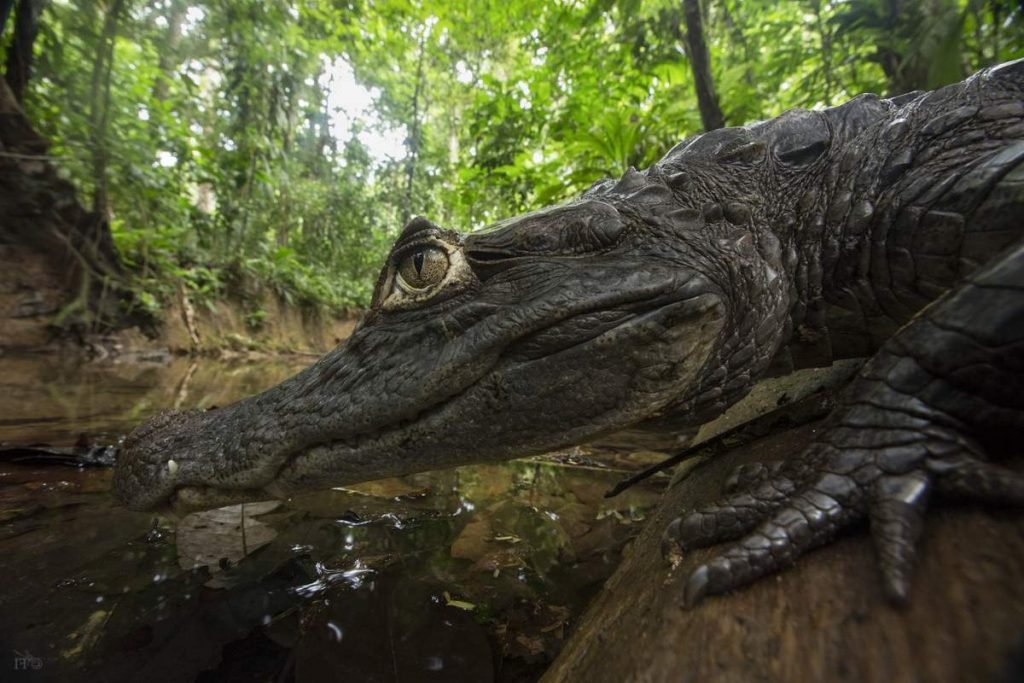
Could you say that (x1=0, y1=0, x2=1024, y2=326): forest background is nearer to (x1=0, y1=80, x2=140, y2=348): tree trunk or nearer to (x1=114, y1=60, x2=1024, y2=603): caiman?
(x1=0, y1=80, x2=140, y2=348): tree trunk

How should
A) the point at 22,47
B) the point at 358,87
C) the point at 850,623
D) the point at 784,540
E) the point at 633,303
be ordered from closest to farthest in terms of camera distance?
the point at 850,623 < the point at 784,540 < the point at 633,303 < the point at 22,47 < the point at 358,87

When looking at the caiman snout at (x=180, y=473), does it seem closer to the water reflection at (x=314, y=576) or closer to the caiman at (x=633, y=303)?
the caiman at (x=633, y=303)

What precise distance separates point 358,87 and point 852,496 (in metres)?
19.3

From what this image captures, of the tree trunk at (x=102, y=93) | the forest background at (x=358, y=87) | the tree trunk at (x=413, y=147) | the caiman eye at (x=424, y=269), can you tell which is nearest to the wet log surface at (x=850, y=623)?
the caiman eye at (x=424, y=269)

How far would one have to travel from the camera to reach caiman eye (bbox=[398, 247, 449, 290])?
1.84 meters

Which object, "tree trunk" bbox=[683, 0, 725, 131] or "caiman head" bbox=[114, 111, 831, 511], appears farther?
"tree trunk" bbox=[683, 0, 725, 131]

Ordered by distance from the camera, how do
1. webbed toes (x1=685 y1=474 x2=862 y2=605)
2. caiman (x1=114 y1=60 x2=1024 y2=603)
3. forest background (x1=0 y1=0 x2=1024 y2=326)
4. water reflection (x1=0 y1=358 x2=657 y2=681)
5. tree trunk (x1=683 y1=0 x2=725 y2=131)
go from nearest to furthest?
webbed toes (x1=685 y1=474 x2=862 y2=605)
water reflection (x1=0 y1=358 x2=657 y2=681)
caiman (x1=114 y1=60 x2=1024 y2=603)
tree trunk (x1=683 y1=0 x2=725 y2=131)
forest background (x1=0 y1=0 x2=1024 y2=326)

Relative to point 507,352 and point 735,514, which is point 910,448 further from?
point 507,352

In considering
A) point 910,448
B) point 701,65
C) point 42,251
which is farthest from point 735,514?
point 42,251

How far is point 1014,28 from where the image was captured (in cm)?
404

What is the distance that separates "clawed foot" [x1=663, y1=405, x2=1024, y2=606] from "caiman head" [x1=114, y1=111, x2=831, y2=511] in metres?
0.58

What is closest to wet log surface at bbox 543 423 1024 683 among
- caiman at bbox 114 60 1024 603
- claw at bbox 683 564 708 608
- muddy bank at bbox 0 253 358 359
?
claw at bbox 683 564 708 608

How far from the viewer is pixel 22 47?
23.7ft

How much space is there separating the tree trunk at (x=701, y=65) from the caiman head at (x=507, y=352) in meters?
3.82
